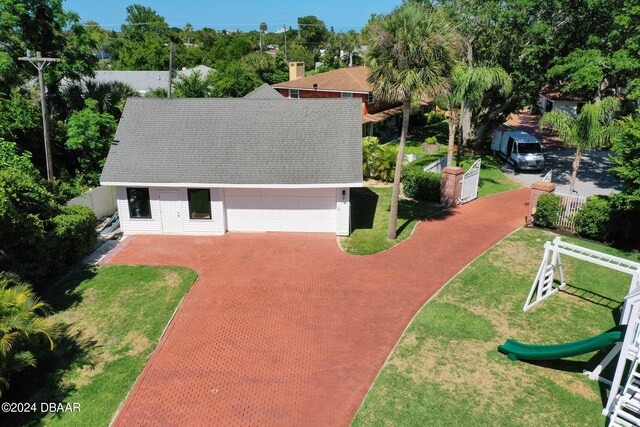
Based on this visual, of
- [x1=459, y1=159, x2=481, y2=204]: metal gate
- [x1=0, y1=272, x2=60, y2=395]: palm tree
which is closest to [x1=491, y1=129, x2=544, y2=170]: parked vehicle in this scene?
[x1=459, y1=159, x2=481, y2=204]: metal gate

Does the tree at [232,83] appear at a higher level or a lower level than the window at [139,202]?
higher

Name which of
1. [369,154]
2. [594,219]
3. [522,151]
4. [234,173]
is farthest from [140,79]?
[594,219]

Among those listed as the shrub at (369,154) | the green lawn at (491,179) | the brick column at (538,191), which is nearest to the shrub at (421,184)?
the shrub at (369,154)

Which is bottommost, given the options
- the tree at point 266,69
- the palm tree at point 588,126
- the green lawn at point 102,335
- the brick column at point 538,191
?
the green lawn at point 102,335

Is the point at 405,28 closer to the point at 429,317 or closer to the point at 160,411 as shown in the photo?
the point at 429,317

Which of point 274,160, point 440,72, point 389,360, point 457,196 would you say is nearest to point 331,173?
point 274,160

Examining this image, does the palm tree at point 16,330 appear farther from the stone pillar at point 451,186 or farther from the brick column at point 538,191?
the brick column at point 538,191

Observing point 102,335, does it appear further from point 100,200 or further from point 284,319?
point 100,200

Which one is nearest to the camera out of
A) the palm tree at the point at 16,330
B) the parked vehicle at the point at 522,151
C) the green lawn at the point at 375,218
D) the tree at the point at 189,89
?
the palm tree at the point at 16,330
